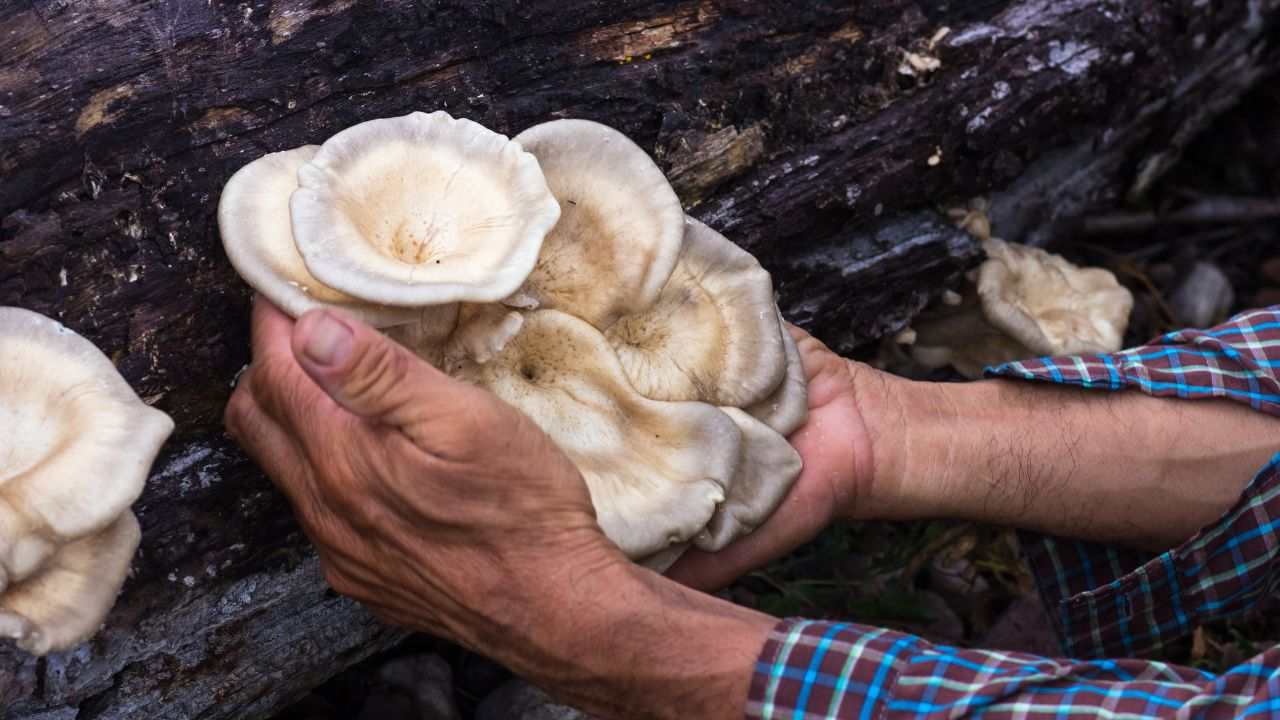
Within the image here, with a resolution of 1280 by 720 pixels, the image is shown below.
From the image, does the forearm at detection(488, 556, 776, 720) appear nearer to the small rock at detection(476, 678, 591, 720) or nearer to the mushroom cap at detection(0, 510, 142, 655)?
the mushroom cap at detection(0, 510, 142, 655)

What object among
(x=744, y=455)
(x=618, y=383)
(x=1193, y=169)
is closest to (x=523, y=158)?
(x=618, y=383)

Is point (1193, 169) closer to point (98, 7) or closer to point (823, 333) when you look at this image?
point (823, 333)

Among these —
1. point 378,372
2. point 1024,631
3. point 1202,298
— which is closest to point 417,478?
point 378,372

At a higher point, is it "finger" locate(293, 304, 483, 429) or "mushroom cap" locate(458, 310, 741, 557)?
"finger" locate(293, 304, 483, 429)

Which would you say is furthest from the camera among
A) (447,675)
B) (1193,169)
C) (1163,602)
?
(1193,169)

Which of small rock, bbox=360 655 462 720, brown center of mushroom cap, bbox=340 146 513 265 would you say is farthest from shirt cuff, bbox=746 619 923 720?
small rock, bbox=360 655 462 720

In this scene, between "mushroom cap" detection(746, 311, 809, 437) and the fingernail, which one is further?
"mushroom cap" detection(746, 311, 809, 437)
